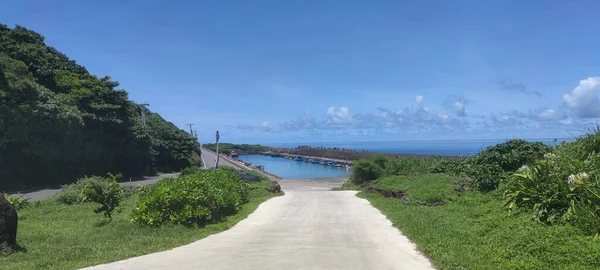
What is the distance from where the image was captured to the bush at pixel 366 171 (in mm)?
36781

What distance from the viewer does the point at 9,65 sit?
33.0 m

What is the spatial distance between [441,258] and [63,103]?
117ft

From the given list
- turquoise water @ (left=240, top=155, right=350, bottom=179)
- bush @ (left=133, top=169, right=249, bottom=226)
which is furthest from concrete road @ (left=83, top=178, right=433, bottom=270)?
turquoise water @ (left=240, top=155, right=350, bottom=179)

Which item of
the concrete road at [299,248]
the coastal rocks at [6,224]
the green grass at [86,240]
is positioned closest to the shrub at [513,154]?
the concrete road at [299,248]

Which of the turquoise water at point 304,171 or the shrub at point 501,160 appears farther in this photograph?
the turquoise water at point 304,171

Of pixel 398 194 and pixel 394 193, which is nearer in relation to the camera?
pixel 398 194

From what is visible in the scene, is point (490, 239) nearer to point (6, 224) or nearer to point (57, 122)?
point (6, 224)

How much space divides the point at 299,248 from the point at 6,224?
5.59 metres

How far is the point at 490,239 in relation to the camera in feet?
28.1

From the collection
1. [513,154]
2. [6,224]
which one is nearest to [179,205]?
[6,224]

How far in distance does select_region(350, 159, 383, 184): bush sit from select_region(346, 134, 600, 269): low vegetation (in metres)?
20.2

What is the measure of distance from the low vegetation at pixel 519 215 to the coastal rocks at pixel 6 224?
7.93 m

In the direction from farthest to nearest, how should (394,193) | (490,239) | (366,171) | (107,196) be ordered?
1. (366,171)
2. (394,193)
3. (107,196)
4. (490,239)

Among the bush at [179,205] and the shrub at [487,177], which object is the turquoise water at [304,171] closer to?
the shrub at [487,177]
